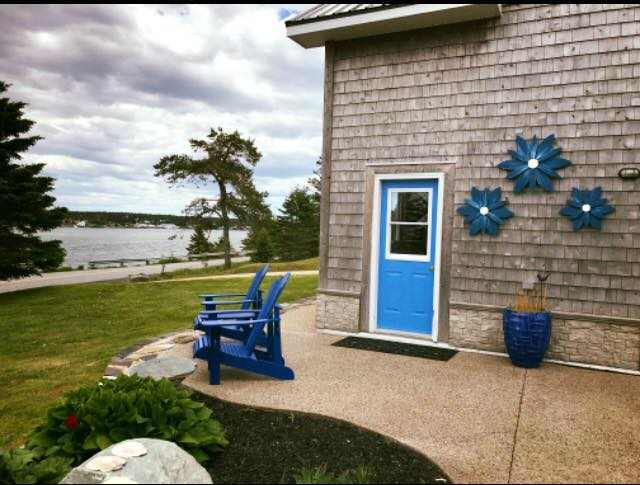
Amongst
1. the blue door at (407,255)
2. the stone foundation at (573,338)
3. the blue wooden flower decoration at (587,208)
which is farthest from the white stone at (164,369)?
the blue wooden flower decoration at (587,208)

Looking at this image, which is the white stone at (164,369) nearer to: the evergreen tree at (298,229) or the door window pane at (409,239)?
the door window pane at (409,239)

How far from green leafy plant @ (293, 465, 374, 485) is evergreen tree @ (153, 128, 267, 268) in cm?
2299

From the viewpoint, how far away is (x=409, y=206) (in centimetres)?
593

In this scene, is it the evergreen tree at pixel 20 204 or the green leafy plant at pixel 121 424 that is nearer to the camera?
the green leafy plant at pixel 121 424

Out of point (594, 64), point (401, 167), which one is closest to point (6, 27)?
point (401, 167)

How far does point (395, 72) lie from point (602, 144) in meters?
2.52

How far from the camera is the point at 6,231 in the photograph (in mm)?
12508

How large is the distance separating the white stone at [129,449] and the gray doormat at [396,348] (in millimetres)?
3302

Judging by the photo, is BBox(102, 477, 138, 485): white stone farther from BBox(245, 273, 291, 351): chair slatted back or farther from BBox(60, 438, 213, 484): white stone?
BBox(245, 273, 291, 351): chair slatted back

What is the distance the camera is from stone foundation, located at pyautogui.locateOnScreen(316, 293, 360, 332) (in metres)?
6.18

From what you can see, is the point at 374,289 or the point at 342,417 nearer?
the point at 342,417

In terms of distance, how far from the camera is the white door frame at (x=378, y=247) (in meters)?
5.65

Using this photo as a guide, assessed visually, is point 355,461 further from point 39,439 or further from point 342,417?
point 39,439

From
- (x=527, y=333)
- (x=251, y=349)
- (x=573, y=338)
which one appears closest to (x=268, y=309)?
(x=251, y=349)
